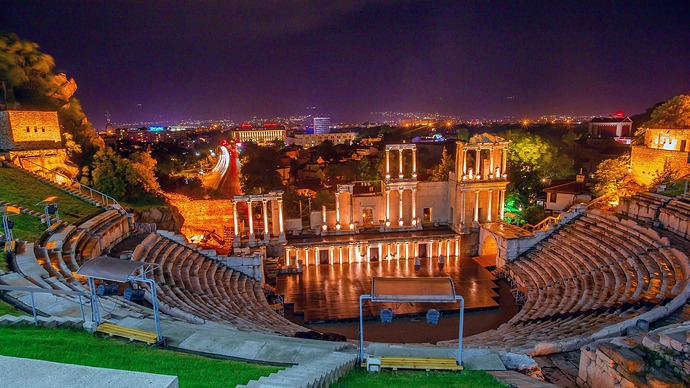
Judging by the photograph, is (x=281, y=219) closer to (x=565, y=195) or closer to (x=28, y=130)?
(x=28, y=130)

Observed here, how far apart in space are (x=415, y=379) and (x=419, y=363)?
0.64m


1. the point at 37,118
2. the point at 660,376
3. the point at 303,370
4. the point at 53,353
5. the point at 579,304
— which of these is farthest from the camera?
the point at 37,118

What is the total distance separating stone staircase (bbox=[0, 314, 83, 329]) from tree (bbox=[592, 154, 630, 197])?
40.3 m

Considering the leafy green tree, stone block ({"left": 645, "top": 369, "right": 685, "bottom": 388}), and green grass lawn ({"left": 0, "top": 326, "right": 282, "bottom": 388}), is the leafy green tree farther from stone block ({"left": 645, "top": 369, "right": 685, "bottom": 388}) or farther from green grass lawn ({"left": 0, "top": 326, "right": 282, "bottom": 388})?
stone block ({"left": 645, "top": 369, "right": 685, "bottom": 388})

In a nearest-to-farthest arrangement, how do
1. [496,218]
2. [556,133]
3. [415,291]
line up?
[415,291], [496,218], [556,133]

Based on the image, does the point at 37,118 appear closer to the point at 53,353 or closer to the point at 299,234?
the point at 299,234

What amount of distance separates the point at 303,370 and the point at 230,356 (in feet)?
8.89

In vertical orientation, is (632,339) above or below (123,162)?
below

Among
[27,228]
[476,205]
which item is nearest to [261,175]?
[476,205]

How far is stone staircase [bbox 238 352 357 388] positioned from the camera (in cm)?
798

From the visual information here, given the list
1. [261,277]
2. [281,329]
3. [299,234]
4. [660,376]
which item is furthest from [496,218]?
[660,376]

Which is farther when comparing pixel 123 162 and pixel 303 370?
pixel 123 162

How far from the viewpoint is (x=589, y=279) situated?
2325 centimetres

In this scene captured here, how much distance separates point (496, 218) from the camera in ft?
125
